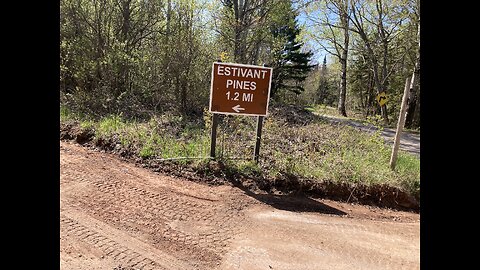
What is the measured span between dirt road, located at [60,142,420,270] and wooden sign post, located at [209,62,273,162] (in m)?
1.72

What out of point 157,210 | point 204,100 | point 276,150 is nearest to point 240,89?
point 276,150

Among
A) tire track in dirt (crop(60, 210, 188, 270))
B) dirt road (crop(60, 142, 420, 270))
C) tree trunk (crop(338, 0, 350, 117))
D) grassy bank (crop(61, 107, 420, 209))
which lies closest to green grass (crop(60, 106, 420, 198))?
grassy bank (crop(61, 107, 420, 209))

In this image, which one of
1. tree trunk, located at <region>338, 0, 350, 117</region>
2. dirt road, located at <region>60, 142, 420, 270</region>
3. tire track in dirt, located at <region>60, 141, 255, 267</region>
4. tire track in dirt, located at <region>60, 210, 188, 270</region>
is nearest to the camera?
tire track in dirt, located at <region>60, 210, 188, 270</region>

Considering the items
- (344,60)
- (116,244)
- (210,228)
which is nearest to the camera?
(116,244)

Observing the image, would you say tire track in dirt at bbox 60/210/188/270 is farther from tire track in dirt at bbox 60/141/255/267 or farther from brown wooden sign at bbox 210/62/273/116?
brown wooden sign at bbox 210/62/273/116

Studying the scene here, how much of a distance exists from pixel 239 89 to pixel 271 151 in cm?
184

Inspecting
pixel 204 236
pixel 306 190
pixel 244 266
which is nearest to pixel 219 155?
pixel 306 190

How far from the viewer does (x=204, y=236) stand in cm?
390

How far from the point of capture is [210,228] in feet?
13.5

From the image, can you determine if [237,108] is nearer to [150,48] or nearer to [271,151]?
[271,151]

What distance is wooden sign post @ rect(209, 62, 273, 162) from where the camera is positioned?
242 inches
